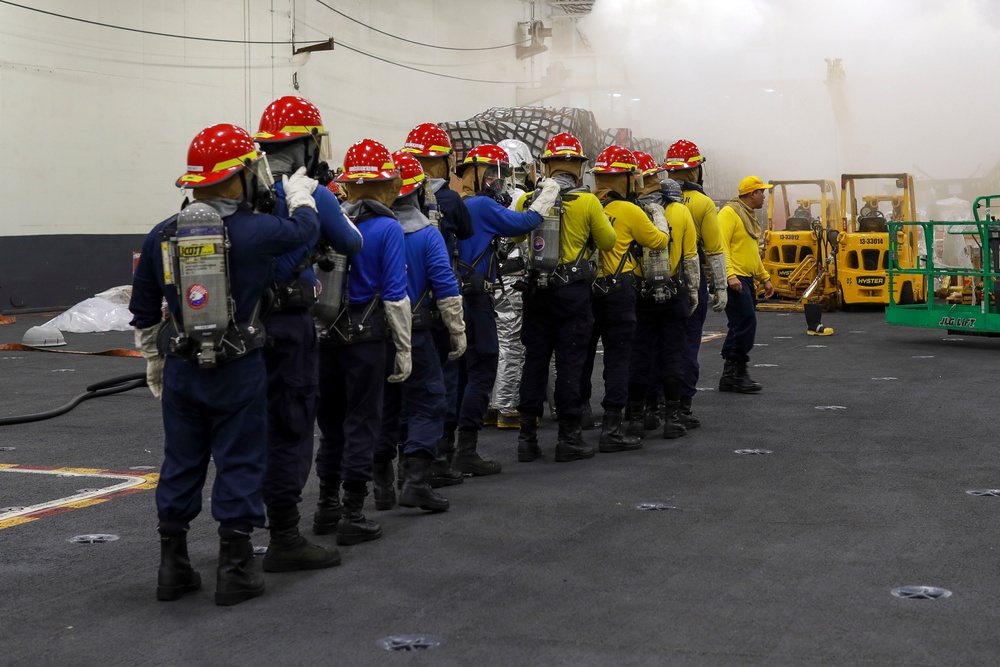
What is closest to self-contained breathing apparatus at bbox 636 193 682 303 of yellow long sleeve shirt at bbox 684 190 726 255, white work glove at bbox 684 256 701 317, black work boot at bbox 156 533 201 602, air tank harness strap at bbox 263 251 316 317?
white work glove at bbox 684 256 701 317

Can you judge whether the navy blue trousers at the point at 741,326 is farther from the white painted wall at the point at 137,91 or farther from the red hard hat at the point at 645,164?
the white painted wall at the point at 137,91

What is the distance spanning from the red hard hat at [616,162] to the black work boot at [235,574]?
412 cm

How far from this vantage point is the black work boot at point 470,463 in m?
7.06

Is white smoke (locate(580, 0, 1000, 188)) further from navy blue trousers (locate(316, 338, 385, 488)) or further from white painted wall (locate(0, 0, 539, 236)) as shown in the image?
navy blue trousers (locate(316, 338, 385, 488))

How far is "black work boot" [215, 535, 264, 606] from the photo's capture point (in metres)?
4.57

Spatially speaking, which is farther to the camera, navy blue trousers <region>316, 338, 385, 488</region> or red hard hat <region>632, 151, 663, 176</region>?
red hard hat <region>632, 151, 663, 176</region>

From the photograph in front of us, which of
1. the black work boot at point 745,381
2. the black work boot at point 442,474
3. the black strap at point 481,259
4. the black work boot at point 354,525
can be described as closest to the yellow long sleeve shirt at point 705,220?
the black work boot at point 745,381

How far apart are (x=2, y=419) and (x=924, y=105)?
93.2ft

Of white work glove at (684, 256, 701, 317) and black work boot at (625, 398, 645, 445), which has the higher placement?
white work glove at (684, 256, 701, 317)

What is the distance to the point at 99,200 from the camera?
22.6 metres

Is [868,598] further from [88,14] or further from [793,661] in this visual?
[88,14]

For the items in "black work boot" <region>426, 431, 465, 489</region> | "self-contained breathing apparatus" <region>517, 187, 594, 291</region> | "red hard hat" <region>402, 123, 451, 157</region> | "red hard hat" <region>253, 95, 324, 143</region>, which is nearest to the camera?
"red hard hat" <region>253, 95, 324, 143</region>

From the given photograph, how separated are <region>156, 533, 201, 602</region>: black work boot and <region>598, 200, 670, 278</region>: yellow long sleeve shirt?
3.86m

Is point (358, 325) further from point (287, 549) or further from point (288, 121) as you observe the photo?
point (287, 549)
